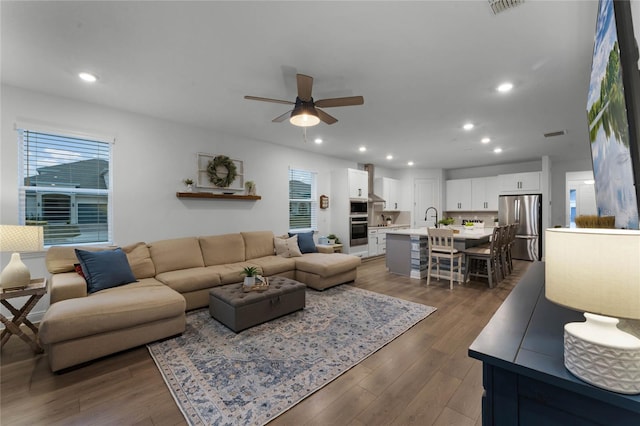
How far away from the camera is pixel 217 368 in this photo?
2.20 metres

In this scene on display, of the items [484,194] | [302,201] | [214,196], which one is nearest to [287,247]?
[214,196]

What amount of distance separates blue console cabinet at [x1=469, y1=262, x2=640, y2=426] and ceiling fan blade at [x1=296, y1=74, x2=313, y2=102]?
2.24m

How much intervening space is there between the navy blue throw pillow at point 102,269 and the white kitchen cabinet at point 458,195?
828cm

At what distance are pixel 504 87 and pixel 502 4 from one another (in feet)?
4.74

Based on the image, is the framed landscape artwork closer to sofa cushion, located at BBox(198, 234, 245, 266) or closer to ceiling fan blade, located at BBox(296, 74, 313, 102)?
ceiling fan blade, located at BBox(296, 74, 313, 102)

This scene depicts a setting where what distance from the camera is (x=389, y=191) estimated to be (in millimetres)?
8055

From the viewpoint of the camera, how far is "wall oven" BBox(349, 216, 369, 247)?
258 inches

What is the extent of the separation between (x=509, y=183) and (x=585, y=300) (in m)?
7.74

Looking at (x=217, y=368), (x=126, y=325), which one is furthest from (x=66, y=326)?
(x=217, y=368)

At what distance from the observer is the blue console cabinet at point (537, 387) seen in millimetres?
749

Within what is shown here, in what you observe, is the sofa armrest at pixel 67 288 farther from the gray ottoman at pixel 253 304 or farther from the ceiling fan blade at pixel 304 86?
the ceiling fan blade at pixel 304 86

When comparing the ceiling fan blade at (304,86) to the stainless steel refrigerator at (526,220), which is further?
the stainless steel refrigerator at (526,220)

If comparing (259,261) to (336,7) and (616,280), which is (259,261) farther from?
(616,280)

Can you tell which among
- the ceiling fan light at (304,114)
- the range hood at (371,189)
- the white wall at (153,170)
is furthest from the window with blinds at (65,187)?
the range hood at (371,189)
